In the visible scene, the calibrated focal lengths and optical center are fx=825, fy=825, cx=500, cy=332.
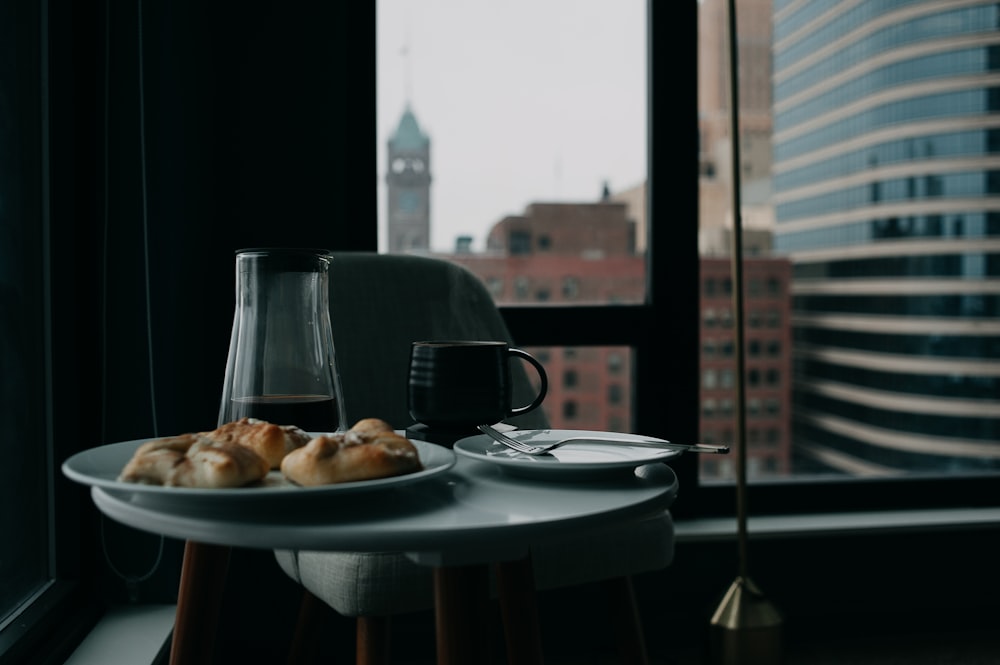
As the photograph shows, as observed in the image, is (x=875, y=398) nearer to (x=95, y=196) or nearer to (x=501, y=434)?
(x=501, y=434)

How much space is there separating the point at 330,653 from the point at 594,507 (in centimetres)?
139

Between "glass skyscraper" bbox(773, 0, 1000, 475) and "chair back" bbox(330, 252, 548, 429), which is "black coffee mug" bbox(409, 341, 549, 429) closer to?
"chair back" bbox(330, 252, 548, 429)

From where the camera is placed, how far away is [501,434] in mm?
698

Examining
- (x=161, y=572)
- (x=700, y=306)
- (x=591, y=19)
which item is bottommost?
(x=161, y=572)

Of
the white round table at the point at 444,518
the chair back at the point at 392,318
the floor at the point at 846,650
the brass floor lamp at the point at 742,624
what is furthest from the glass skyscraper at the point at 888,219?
the white round table at the point at 444,518

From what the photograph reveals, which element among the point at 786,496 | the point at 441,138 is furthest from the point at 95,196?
the point at 786,496

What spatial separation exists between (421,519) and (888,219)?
6.29ft

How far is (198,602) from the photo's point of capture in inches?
26.8

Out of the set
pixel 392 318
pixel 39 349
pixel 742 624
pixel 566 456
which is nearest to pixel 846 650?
pixel 742 624

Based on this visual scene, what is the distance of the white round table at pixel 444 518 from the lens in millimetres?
466

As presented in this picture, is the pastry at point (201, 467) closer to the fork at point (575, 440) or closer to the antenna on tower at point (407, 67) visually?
the fork at point (575, 440)

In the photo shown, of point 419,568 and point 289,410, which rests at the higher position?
point 289,410

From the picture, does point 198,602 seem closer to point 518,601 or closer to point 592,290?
point 518,601

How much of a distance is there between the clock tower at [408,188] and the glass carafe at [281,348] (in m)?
1.11
